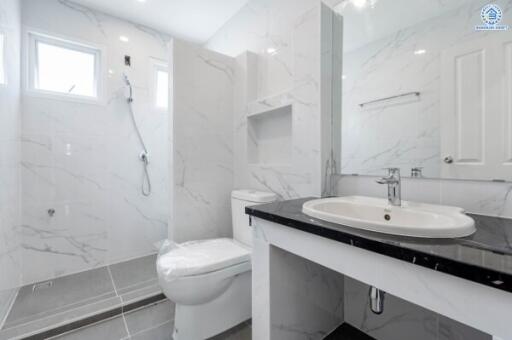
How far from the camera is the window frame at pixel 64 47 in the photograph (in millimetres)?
1918

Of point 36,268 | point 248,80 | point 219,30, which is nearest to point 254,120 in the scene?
point 248,80

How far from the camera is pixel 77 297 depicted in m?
1.70

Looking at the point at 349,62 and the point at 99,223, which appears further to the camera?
the point at 99,223

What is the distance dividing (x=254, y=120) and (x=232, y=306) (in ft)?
4.59

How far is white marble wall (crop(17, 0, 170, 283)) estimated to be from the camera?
6.31ft

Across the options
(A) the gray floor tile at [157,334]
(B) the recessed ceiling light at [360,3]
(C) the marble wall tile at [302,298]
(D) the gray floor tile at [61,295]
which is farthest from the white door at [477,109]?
(D) the gray floor tile at [61,295]

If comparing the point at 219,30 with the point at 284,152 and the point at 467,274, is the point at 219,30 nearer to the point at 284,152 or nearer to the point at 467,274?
the point at 284,152

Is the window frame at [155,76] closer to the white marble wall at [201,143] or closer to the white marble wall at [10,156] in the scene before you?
the white marble wall at [201,143]

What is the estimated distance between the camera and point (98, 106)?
7.16ft

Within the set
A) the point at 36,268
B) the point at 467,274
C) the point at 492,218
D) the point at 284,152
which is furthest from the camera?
the point at 36,268

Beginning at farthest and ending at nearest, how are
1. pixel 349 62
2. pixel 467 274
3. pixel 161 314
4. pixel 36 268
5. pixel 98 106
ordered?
pixel 98 106, pixel 36 268, pixel 161 314, pixel 349 62, pixel 467 274

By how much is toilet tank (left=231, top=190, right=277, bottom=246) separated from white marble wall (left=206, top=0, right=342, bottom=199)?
0.11 m

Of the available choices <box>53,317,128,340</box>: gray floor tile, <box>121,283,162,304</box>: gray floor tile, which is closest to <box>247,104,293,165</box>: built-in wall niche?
<box>121,283,162,304</box>: gray floor tile

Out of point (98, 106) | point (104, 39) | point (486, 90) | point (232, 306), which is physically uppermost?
point (104, 39)
